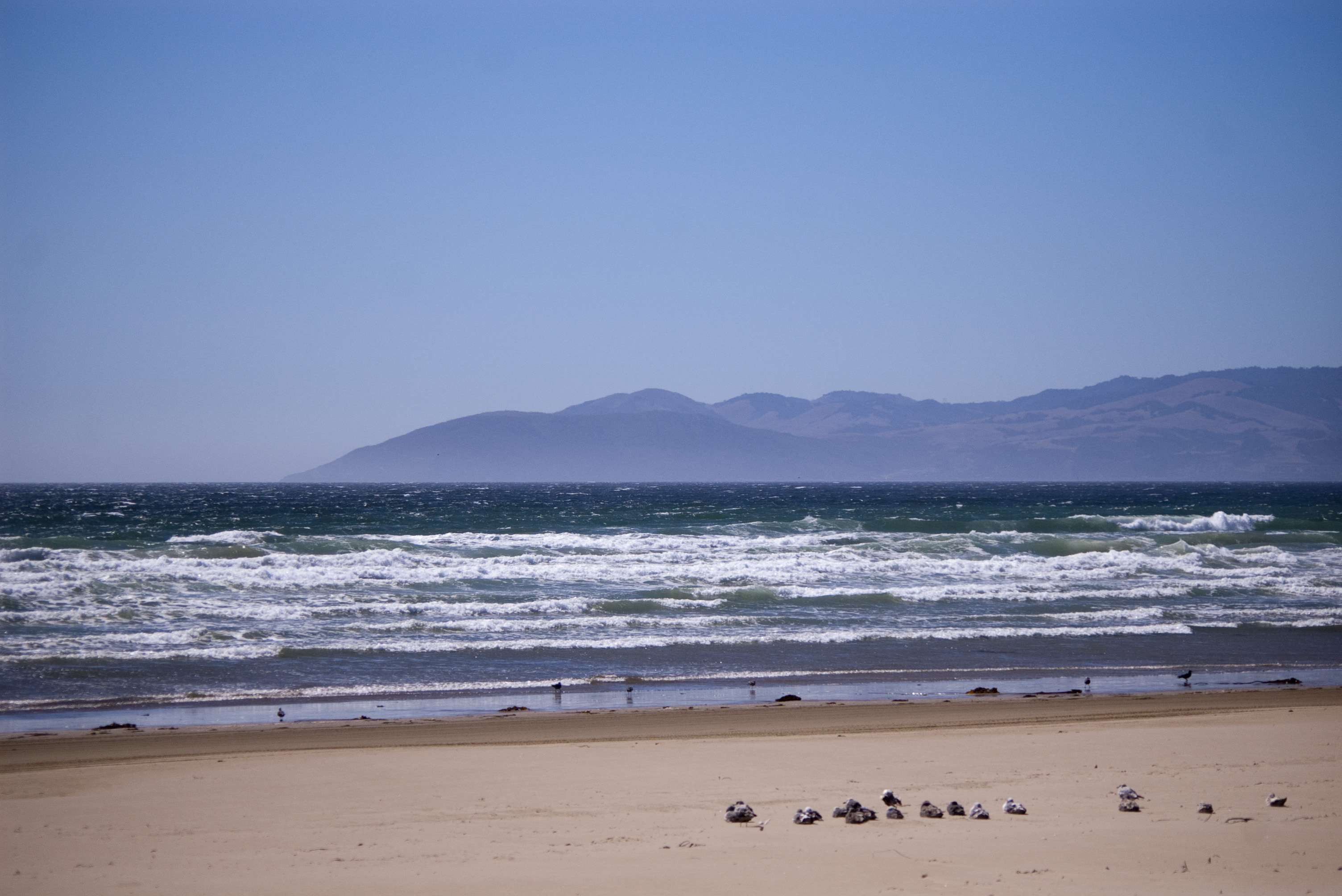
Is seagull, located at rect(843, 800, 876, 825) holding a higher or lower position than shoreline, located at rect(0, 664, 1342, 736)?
higher

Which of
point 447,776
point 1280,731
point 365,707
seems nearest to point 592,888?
point 447,776

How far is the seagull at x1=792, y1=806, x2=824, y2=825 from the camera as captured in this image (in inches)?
270

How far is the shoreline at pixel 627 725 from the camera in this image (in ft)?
32.6

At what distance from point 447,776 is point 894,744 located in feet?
14.6

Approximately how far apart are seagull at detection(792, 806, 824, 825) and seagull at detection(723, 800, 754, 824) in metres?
0.31

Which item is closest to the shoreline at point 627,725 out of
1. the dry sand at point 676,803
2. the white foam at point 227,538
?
the dry sand at point 676,803

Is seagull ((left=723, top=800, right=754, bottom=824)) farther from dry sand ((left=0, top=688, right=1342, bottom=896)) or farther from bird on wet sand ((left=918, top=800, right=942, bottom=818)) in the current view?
bird on wet sand ((left=918, top=800, right=942, bottom=818))

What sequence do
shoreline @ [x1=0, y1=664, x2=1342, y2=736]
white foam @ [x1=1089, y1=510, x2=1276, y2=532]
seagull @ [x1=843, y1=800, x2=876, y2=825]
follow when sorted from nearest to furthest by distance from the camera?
seagull @ [x1=843, y1=800, x2=876, y2=825] < shoreline @ [x1=0, y1=664, x2=1342, y2=736] < white foam @ [x1=1089, y1=510, x2=1276, y2=532]

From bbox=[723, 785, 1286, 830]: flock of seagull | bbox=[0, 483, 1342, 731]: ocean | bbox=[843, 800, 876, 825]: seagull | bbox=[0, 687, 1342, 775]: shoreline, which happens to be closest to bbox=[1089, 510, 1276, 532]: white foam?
bbox=[0, 483, 1342, 731]: ocean

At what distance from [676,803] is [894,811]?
1.71 metres

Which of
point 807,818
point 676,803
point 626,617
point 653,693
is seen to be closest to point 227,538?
point 626,617

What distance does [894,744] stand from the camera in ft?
32.8

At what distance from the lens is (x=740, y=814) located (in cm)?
697

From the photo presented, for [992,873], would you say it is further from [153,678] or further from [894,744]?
[153,678]
